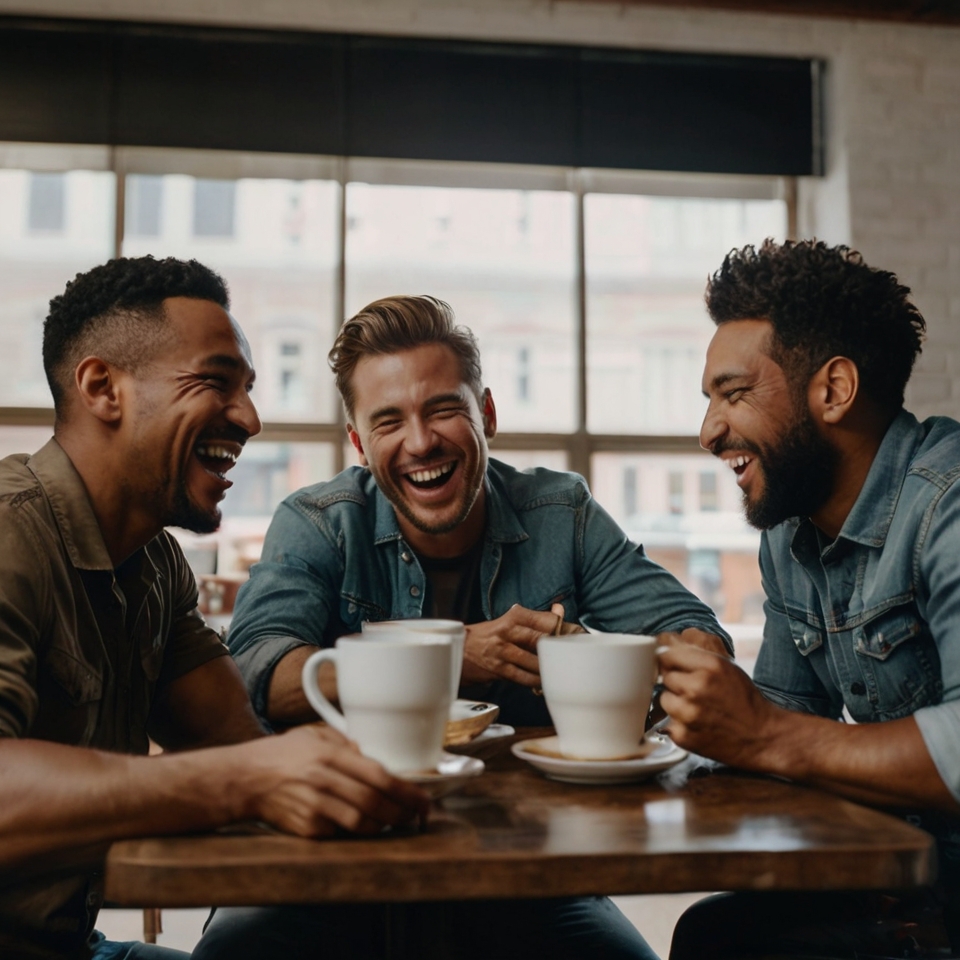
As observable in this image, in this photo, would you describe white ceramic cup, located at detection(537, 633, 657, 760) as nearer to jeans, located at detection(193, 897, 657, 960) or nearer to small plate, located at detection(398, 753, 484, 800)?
small plate, located at detection(398, 753, 484, 800)

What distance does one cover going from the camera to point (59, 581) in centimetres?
115

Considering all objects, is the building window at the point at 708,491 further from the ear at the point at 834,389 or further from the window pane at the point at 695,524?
the ear at the point at 834,389

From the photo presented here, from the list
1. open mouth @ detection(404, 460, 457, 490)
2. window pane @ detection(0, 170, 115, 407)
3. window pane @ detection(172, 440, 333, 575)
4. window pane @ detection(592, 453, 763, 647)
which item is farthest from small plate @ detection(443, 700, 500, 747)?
window pane @ detection(0, 170, 115, 407)

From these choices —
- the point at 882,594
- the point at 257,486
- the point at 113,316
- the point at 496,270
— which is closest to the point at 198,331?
the point at 113,316

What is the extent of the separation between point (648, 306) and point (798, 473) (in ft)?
8.94

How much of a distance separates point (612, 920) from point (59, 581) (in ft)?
2.82

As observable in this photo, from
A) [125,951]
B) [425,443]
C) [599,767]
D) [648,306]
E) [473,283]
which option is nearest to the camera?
[599,767]

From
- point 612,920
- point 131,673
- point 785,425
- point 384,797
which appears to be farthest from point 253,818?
point 785,425

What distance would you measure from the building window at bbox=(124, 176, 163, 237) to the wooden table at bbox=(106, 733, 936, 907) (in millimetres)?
3406

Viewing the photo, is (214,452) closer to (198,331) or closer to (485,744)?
(198,331)

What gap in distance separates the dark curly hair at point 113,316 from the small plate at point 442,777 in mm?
795

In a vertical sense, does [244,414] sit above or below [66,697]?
above

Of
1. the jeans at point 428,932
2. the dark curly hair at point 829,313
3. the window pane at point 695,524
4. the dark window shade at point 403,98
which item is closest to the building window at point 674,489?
the window pane at point 695,524

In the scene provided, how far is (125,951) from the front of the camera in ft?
4.13
